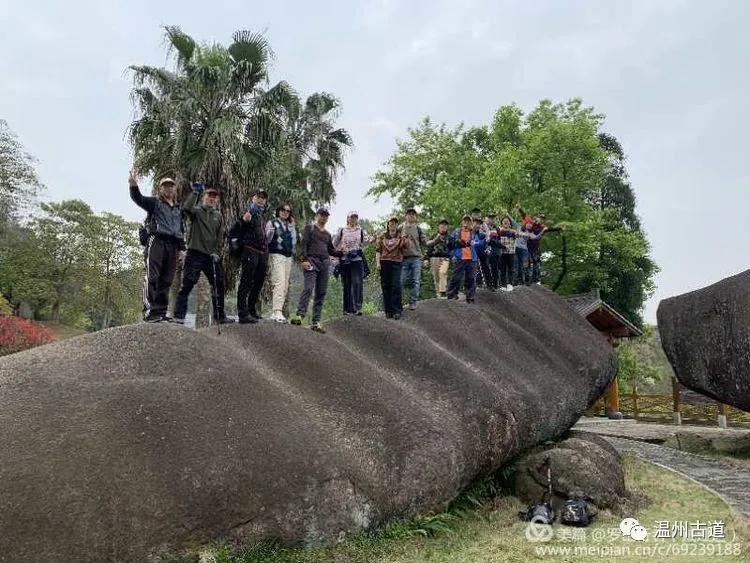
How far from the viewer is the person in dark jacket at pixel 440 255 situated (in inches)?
476

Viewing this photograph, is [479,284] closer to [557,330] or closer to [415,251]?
[557,330]

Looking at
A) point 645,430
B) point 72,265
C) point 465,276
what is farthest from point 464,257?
point 72,265

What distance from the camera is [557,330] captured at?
1238 cm

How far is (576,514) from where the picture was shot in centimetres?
786

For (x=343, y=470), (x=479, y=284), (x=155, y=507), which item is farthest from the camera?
(x=479, y=284)

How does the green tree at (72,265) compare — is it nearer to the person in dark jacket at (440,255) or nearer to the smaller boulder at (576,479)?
the person in dark jacket at (440,255)

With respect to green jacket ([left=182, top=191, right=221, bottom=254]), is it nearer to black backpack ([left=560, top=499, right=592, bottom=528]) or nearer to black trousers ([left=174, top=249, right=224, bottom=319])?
black trousers ([left=174, top=249, right=224, bottom=319])

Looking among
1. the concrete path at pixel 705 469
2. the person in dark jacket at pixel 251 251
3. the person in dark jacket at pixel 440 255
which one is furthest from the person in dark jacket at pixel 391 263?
the concrete path at pixel 705 469

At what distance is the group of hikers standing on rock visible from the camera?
6.79 meters

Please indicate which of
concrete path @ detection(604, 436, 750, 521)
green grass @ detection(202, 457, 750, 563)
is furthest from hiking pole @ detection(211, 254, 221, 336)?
concrete path @ detection(604, 436, 750, 521)

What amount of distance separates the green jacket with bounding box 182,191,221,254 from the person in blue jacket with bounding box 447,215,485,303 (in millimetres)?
5467

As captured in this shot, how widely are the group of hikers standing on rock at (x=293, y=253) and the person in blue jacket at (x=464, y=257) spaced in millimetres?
20

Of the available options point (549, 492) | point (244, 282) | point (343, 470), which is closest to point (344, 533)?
point (343, 470)

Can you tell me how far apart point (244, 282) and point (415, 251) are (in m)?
4.04
